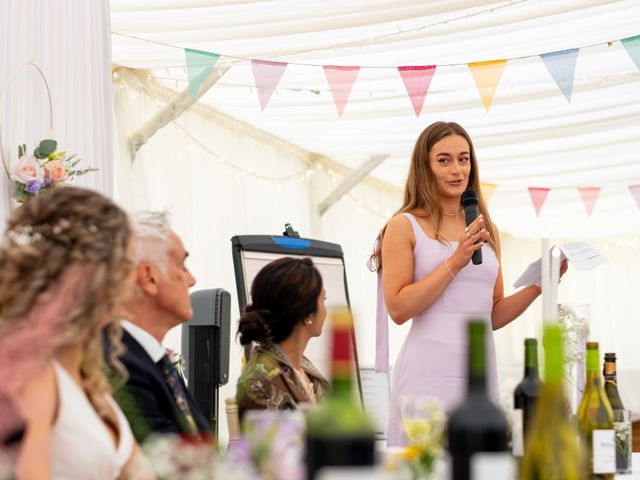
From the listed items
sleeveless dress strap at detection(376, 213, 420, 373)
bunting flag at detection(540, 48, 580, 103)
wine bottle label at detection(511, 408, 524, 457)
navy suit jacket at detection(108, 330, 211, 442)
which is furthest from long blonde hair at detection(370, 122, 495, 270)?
bunting flag at detection(540, 48, 580, 103)

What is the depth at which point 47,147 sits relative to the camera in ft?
12.4

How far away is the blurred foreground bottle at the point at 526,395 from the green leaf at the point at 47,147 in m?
2.51

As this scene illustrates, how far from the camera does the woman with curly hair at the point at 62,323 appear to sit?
1244mm

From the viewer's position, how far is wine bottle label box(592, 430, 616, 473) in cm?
185

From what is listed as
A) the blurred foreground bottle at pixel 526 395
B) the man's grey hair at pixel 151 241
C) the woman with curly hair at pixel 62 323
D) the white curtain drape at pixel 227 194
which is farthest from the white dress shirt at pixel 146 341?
the white curtain drape at pixel 227 194

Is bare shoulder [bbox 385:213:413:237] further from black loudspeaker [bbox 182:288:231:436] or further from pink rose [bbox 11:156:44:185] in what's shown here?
pink rose [bbox 11:156:44:185]

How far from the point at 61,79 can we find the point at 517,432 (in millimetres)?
2916

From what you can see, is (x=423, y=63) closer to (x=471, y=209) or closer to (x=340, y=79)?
(x=340, y=79)

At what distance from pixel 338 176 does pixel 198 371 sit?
18.7 feet

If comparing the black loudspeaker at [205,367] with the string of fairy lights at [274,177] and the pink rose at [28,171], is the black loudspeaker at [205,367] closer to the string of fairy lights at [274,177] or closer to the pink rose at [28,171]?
the pink rose at [28,171]

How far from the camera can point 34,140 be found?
385cm

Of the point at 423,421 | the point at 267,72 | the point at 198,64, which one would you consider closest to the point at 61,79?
the point at 198,64

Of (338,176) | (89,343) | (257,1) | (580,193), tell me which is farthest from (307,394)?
(580,193)

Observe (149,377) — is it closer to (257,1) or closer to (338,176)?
(257,1)
